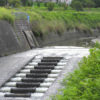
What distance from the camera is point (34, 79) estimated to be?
11289mm

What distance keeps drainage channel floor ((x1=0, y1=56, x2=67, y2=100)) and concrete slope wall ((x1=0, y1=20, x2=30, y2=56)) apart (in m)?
3.16

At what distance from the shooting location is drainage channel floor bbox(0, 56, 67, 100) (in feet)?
33.5

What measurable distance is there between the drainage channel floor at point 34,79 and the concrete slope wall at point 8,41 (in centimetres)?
316

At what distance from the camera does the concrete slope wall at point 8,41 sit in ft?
54.6

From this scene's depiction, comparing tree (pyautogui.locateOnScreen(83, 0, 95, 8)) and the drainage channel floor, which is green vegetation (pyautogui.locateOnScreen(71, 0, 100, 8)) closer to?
tree (pyautogui.locateOnScreen(83, 0, 95, 8))

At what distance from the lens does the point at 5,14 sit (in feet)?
62.6

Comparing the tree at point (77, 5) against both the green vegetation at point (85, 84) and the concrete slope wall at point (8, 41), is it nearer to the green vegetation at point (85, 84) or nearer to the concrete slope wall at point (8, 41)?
the concrete slope wall at point (8, 41)

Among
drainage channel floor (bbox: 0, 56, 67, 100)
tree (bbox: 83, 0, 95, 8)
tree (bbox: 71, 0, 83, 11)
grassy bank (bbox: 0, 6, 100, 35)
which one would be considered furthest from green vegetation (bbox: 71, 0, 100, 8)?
drainage channel floor (bbox: 0, 56, 67, 100)

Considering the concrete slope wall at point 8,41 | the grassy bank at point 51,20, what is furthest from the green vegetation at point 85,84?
the grassy bank at point 51,20

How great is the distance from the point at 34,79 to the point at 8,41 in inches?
262

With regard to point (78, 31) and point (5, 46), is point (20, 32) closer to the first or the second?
point (5, 46)

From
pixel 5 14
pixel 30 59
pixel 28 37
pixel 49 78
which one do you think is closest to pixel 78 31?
pixel 28 37

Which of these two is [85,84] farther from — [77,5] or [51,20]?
[77,5]

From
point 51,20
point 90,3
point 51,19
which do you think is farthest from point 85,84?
point 90,3
